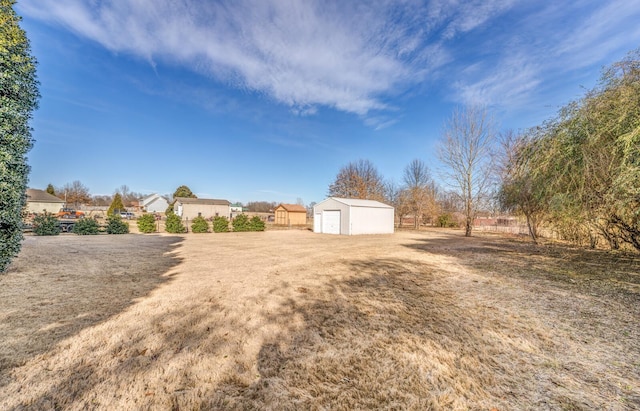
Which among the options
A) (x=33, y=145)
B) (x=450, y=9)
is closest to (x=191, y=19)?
(x=33, y=145)

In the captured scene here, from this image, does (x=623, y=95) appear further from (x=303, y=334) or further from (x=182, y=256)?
(x=182, y=256)

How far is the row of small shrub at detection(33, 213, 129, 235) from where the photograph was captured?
1412cm

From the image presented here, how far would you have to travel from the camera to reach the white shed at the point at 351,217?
19.0 metres

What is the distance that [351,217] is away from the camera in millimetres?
18703

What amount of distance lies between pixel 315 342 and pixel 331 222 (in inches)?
690

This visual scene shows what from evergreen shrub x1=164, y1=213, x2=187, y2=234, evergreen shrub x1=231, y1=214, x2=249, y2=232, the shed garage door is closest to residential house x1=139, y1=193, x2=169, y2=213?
evergreen shrub x1=164, y1=213, x2=187, y2=234

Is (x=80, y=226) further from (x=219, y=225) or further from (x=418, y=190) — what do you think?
(x=418, y=190)

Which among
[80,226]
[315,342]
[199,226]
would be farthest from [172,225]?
[315,342]

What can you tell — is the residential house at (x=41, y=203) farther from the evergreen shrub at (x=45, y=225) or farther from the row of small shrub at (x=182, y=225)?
the row of small shrub at (x=182, y=225)

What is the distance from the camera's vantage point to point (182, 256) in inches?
344

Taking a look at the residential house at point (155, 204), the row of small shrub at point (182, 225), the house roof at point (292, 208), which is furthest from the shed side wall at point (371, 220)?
the residential house at point (155, 204)

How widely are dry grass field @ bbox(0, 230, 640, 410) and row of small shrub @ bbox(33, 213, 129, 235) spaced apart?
12.0 m

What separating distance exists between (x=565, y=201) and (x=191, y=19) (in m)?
13.7

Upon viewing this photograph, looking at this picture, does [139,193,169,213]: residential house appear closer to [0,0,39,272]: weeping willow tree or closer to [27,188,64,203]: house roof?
[27,188,64,203]: house roof
